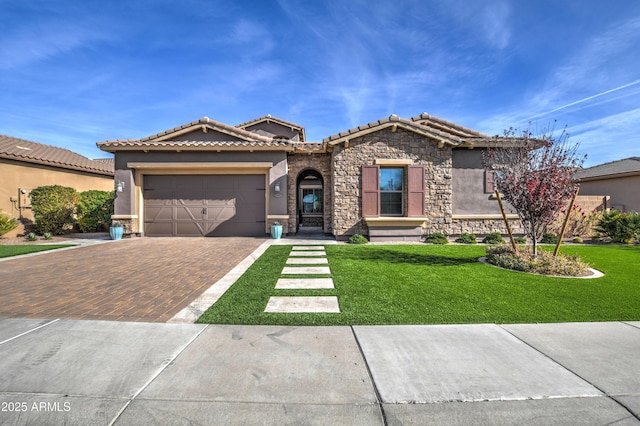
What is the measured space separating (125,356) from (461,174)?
12065mm

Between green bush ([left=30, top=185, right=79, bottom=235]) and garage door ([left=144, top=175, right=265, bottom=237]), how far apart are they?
13.8 ft

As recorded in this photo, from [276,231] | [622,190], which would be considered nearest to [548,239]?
[622,190]

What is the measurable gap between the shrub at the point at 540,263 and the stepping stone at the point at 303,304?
15.3ft

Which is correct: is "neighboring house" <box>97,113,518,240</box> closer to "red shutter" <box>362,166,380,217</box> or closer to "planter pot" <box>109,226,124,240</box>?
"red shutter" <box>362,166,380,217</box>

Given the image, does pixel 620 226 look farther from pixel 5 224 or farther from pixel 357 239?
pixel 5 224

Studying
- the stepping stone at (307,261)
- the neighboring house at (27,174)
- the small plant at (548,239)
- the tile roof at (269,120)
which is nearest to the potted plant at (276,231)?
the stepping stone at (307,261)

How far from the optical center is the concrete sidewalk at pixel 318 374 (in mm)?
1929

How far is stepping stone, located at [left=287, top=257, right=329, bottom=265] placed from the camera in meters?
6.81

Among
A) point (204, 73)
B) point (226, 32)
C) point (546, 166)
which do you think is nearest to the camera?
point (546, 166)

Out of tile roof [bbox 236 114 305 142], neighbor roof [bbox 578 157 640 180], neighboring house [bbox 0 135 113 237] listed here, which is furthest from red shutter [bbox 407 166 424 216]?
neighboring house [bbox 0 135 113 237]

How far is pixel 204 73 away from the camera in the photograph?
33.8ft

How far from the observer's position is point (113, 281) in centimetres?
523

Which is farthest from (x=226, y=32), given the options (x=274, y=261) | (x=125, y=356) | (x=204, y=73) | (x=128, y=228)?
(x=125, y=356)

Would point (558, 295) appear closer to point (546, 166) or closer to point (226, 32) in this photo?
point (546, 166)
